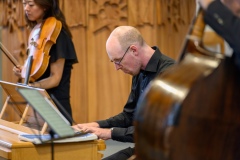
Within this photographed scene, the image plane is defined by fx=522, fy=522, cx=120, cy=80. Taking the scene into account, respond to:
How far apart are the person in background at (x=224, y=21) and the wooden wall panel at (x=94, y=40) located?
5.05 meters

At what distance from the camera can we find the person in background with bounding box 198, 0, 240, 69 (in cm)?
186

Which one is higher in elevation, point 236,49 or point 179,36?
point 236,49

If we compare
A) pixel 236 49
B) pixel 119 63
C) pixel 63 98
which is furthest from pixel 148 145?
pixel 63 98

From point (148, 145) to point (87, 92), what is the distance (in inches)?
202

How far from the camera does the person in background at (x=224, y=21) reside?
186 cm

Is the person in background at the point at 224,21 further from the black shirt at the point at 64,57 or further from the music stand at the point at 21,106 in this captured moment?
the black shirt at the point at 64,57

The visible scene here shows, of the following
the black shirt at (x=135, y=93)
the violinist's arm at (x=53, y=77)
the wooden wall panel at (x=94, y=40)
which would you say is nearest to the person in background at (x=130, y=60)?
the black shirt at (x=135, y=93)

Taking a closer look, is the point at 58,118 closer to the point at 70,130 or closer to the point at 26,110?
the point at 70,130

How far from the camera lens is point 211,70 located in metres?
1.87

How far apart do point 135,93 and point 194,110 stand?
67.8 inches

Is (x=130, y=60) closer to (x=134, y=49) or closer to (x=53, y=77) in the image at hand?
(x=134, y=49)

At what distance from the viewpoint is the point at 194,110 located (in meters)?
1.86

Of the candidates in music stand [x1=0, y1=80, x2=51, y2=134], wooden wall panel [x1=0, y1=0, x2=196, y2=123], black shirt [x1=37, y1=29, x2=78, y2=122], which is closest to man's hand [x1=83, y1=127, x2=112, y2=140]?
music stand [x1=0, y1=80, x2=51, y2=134]

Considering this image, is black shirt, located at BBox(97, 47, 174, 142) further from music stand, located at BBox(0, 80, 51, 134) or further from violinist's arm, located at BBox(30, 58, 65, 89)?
violinist's arm, located at BBox(30, 58, 65, 89)
